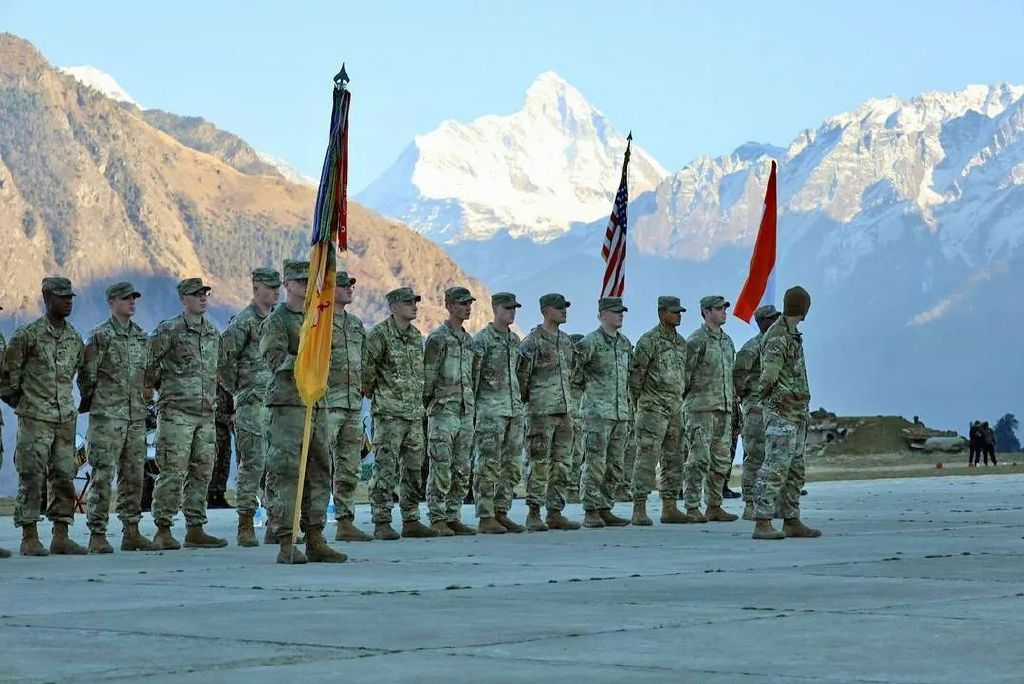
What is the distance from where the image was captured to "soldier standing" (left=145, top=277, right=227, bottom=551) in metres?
15.3

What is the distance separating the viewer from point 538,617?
9188 mm

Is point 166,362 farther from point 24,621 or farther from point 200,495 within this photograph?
point 24,621

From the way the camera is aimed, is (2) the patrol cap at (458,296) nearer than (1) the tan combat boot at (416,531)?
No

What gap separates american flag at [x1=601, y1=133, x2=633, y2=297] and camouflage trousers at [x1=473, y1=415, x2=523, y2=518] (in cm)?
434

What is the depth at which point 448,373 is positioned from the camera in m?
17.3

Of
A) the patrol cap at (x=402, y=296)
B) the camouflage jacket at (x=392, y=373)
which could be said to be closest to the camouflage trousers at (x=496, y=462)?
the camouflage jacket at (x=392, y=373)

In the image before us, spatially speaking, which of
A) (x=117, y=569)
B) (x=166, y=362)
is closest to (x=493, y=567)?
(x=117, y=569)

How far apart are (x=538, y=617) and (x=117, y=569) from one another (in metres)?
4.32

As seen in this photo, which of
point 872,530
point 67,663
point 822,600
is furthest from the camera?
point 872,530

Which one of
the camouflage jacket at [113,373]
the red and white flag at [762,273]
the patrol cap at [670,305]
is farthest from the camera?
the red and white flag at [762,273]

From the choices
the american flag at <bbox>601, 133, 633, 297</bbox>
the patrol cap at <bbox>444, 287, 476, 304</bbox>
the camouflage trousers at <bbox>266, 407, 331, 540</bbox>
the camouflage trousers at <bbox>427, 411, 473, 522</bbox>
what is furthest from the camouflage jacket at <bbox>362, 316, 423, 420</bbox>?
the american flag at <bbox>601, 133, 633, 297</bbox>

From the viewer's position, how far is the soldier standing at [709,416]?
18922 millimetres

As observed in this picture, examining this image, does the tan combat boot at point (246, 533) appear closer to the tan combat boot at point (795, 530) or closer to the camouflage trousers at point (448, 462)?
the camouflage trousers at point (448, 462)

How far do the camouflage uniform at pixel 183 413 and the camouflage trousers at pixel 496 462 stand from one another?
2.79 metres
